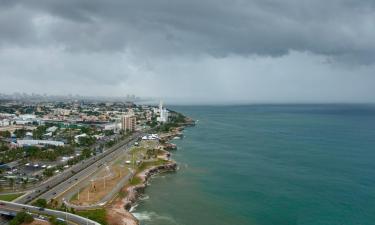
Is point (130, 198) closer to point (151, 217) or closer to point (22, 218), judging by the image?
point (151, 217)

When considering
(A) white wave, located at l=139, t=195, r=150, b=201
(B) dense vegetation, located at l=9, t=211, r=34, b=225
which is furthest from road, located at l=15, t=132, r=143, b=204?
(A) white wave, located at l=139, t=195, r=150, b=201

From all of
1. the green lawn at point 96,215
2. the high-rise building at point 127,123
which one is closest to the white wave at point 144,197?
the green lawn at point 96,215

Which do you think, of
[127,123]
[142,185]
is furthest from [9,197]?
[127,123]

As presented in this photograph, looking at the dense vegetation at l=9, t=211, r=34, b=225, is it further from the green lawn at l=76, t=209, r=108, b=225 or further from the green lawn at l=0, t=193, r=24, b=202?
the green lawn at l=0, t=193, r=24, b=202

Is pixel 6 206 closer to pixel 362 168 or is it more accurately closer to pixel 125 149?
pixel 125 149

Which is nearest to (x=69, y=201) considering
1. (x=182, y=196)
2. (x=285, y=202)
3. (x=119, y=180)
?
(x=119, y=180)

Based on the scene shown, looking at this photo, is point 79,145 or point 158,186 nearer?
point 158,186
